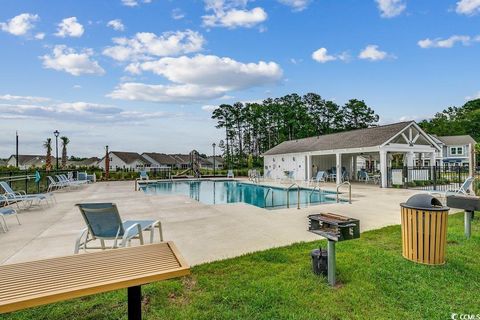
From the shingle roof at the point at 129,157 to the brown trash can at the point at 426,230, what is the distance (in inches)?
2292

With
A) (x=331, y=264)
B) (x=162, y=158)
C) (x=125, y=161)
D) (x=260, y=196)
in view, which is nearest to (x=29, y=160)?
(x=125, y=161)

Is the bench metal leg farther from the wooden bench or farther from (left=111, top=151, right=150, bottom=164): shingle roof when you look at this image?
(left=111, top=151, right=150, bottom=164): shingle roof

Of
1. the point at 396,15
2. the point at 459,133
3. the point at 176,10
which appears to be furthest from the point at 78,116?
the point at 459,133

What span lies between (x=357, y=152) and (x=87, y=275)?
19039 mm

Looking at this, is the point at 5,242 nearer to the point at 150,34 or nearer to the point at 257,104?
the point at 150,34

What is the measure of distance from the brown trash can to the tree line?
128 ft

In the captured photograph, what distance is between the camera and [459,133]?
51.5 metres

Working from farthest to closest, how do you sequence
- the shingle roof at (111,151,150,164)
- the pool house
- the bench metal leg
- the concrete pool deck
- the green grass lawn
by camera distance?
1. the shingle roof at (111,151,150,164)
2. the pool house
3. the concrete pool deck
4. the green grass lawn
5. the bench metal leg

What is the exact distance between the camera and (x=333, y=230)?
3.32 m

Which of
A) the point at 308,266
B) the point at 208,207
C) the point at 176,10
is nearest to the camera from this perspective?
the point at 308,266

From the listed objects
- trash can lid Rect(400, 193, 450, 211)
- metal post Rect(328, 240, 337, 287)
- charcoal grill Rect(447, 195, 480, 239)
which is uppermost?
trash can lid Rect(400, 193, 450, 211)

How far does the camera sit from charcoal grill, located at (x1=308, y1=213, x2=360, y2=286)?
3.20 meters

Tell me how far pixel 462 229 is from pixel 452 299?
3682 mm

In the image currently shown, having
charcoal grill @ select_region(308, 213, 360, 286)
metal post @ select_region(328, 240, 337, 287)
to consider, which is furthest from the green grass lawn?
charcoal grill @ select_region(308, 213, 360, 286)
